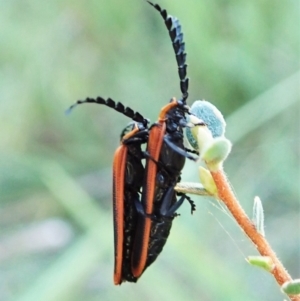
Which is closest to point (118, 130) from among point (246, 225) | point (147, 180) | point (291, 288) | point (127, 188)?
point (127, 188)

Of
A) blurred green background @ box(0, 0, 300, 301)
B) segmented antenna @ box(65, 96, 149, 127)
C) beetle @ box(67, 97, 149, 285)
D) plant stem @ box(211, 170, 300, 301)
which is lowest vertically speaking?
blurred green background @ box(0, 0, 300, 301)

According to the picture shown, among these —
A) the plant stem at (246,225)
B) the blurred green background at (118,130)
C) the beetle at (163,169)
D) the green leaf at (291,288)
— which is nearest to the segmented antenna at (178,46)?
the beetle at (163,169)

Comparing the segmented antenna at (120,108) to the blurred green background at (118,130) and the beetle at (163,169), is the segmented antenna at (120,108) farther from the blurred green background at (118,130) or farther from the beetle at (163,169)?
the blurred green background at (118,130)

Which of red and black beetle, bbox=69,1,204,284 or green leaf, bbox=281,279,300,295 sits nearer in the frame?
green leaf, bbox=281,279,300,295

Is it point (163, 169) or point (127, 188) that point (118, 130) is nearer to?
point (127, 188)

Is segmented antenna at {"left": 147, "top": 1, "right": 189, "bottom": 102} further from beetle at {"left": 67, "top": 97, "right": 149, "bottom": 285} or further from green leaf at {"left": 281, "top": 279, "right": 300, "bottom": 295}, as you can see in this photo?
green leaf at {"left": 281, "top": 279, "right": 300, "bottom": 295}

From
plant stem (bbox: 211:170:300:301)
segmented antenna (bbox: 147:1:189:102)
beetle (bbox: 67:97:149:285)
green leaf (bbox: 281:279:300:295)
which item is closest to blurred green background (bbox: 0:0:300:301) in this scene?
beetle (bbox: 67:97:149:285)

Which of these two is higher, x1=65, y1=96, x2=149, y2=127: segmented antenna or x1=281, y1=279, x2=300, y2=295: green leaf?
x1=281, y1=279, x2=300, y2=295: green leaf

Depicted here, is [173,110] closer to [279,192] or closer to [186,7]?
[279,192]
